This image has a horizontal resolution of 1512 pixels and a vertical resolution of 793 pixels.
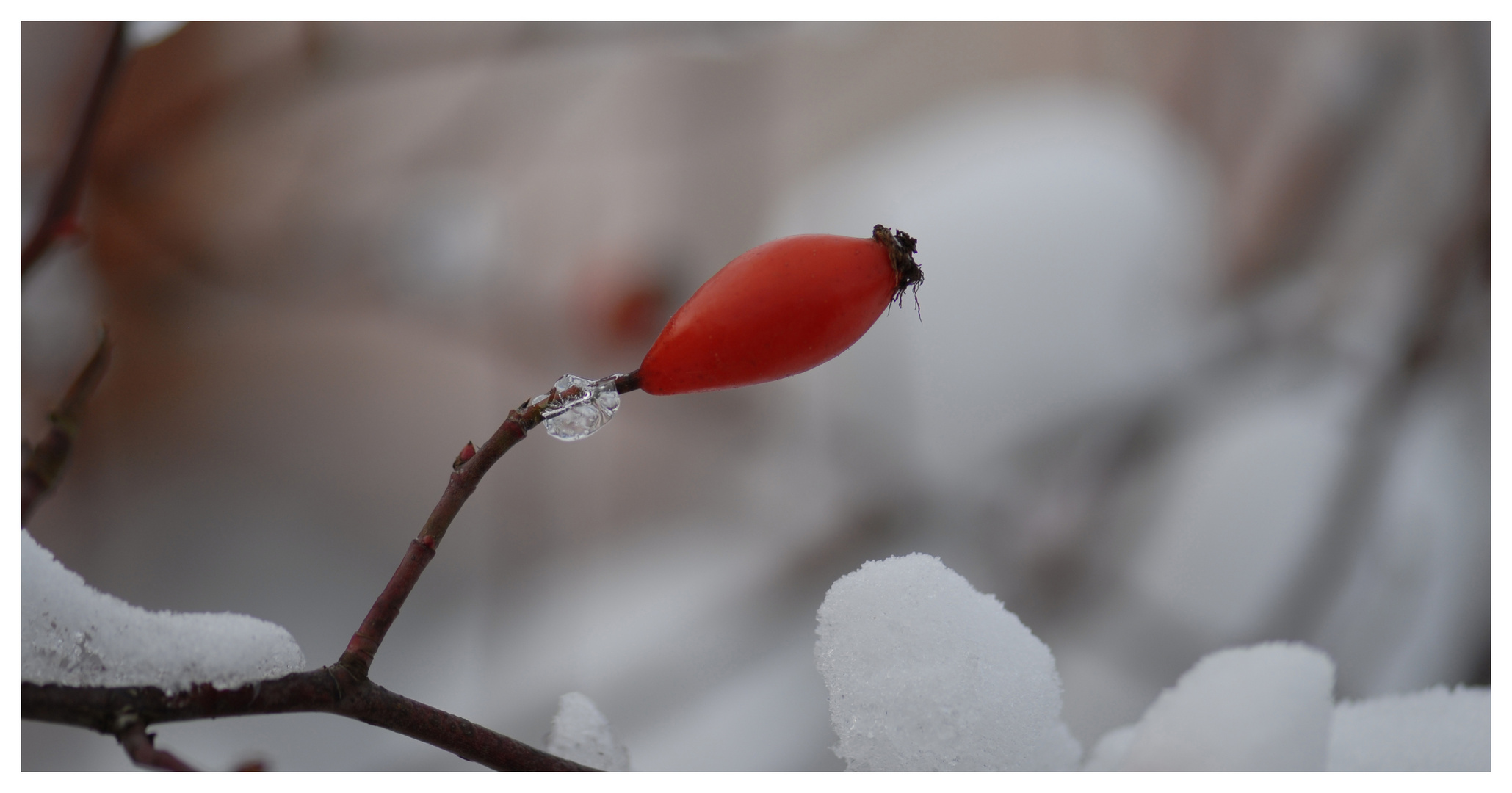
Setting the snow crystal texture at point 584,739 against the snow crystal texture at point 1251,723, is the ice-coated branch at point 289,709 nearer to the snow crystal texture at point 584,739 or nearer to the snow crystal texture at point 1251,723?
the snow crystal texture at point 584,739

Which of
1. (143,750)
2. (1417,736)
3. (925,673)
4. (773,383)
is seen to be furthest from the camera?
(773,383)

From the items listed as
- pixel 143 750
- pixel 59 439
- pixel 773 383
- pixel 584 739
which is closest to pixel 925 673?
pixel 584 739

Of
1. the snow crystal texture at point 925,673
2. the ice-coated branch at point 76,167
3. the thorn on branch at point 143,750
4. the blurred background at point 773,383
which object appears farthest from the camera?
the blurred background at point 773,383

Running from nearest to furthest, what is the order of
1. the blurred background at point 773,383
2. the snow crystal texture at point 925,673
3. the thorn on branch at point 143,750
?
the thorn on branch at point 143,750 → the snow crystal texture at point 925,673 → the blurred background at point 773,383

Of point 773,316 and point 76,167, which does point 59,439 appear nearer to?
point 76,167

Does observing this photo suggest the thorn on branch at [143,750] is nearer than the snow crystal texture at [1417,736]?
Yes

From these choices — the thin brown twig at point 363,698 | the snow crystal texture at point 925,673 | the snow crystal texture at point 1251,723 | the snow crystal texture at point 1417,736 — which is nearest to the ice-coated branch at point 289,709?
the thin brown twig at point 363,698

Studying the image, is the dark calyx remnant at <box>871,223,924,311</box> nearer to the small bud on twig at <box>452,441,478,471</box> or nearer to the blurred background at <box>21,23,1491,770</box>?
the small bud on twig at <box>452,441,478,471</box>
